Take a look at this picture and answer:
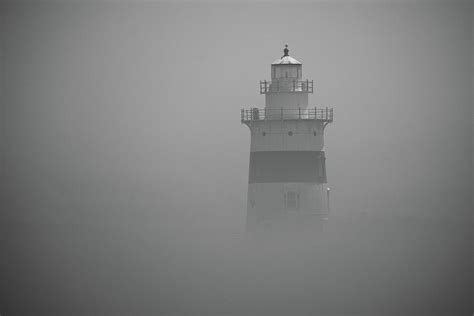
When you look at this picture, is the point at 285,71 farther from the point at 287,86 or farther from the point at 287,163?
the point at 287,163

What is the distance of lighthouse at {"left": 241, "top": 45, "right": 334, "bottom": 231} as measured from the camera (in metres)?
47.4

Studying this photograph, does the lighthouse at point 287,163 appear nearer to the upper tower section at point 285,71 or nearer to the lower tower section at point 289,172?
the lower tower section at point 289,172

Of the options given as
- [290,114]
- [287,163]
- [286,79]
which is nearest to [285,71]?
[286,79]

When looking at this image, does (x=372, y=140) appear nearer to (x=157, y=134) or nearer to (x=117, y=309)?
(x=157, y=134)

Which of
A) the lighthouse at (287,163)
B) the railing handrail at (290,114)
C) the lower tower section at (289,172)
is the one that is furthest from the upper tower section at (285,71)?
the lower tower section at (289,172)

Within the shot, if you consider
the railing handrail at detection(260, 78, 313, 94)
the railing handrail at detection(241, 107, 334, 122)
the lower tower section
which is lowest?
the lower tower section

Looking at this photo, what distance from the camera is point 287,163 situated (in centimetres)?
4731

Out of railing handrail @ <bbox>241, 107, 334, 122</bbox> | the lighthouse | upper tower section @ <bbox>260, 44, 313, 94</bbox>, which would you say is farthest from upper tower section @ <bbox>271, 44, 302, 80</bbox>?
railing handrail @ <bbox>241, 107, 334, 122</bbox>

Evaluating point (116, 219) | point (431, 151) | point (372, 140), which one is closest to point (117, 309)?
point (116, 219)

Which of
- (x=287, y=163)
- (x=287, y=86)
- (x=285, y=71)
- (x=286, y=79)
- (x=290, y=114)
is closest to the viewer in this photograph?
(x=287, y=163)

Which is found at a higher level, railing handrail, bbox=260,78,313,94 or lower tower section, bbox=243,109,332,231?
railing handrail, bbox=260,78,313,94

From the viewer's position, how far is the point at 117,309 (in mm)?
44125

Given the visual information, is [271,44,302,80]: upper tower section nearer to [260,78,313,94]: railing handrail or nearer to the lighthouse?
[260,78,313,94]: railing handrail

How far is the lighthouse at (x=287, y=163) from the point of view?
156 feet
